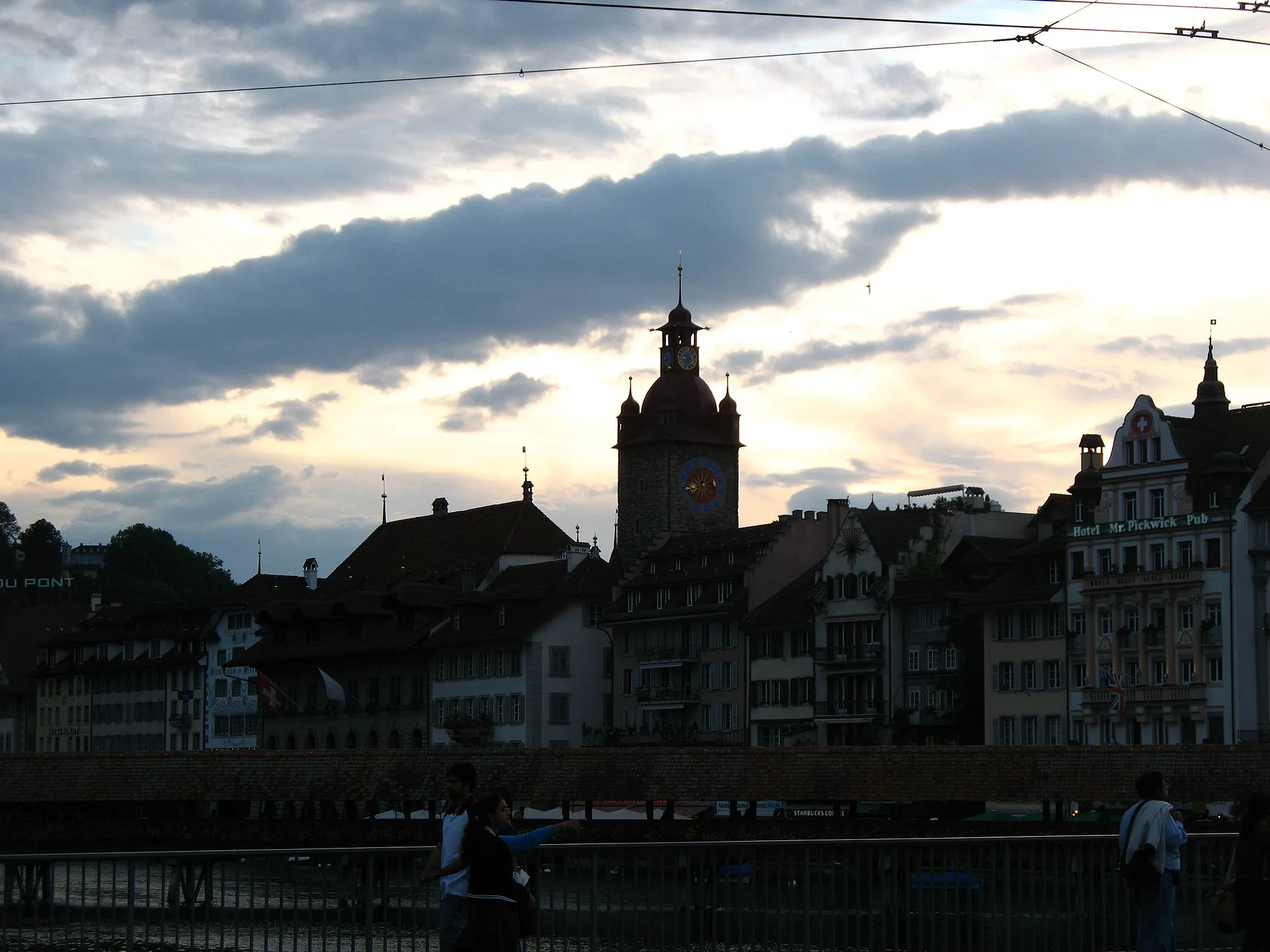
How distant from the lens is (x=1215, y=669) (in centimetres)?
6788

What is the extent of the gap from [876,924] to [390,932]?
155 inches

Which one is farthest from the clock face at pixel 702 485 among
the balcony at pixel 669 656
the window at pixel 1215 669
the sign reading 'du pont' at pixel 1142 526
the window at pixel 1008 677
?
the window at pixel 1215 669

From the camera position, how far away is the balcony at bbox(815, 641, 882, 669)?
79.5m

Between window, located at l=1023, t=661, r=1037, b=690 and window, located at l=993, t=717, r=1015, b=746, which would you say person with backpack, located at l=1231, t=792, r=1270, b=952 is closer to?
window, located at l=993, t=717, r=1015, b=746

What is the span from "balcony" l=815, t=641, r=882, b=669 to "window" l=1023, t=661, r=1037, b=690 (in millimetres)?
6728

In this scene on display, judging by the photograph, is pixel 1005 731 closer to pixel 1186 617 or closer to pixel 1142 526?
pixel 1186 617

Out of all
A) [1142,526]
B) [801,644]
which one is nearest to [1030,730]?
[1142,526]

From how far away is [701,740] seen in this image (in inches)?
3408

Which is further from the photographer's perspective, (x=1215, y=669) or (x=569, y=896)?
(x=1215, y=669)

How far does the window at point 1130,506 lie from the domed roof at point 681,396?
43.6m

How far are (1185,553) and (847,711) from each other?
1540 cm

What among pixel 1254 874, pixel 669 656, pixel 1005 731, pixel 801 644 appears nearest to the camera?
pixel 1254 874

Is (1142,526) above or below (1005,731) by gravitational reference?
above

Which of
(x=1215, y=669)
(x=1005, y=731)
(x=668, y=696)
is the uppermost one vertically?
(x=1215, y=669)
